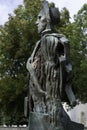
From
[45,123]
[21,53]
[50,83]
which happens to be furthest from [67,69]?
[21,53]

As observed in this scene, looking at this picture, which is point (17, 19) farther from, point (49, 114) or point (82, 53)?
point (49, 114)

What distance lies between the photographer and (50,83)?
9258 mm

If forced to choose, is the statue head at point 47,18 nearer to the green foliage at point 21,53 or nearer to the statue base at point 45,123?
the statue base at point 45,123

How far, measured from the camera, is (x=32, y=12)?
119 ft

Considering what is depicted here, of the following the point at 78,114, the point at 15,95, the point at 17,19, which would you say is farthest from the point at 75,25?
the point at 78,114

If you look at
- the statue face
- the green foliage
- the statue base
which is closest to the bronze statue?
the statue base

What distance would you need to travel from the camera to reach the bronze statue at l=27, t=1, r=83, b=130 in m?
9.09

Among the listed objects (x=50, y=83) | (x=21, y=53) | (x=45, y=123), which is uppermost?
(x=21, y=53)

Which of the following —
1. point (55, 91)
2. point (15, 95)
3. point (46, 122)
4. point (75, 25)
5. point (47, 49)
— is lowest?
point (46, 122)

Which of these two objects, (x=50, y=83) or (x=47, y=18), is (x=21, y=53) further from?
(x=50, y=83)

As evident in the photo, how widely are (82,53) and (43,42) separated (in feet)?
86.7

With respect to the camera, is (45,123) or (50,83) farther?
(50,83)

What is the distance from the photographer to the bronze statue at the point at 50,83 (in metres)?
9.09

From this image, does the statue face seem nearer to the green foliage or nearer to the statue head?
the statue head
